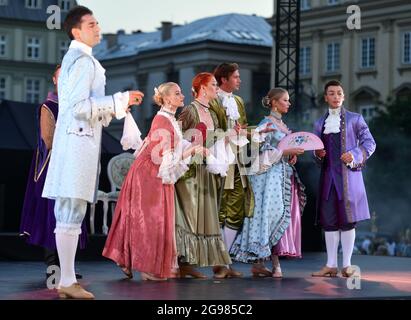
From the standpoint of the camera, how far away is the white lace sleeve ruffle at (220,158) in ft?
29.3

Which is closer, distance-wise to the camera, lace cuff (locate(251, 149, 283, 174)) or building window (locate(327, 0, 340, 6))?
lace cuff (locate(251, 149, 283, 174))

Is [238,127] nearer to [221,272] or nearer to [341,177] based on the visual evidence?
[341,177]

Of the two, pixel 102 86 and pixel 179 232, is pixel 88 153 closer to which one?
pixel 102 86

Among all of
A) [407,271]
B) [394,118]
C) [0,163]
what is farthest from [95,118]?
[394,118]

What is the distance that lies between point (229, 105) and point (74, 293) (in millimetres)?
3126

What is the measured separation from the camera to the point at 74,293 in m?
6.87

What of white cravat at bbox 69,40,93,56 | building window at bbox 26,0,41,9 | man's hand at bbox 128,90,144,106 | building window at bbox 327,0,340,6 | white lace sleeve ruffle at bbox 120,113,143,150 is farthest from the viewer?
building window at bbox 26,0,41,9

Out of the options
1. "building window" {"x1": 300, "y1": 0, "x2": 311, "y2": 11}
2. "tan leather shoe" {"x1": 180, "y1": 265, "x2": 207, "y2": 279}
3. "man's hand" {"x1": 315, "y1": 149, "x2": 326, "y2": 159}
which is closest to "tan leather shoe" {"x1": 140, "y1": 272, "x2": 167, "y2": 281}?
"tan leather shoe" {"x1": 180, "y1": 265, "x2": 207, "y2": 279}

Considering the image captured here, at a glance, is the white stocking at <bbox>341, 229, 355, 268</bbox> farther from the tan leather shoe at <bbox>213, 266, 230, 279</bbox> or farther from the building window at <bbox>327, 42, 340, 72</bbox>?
the building window at <bbox>327, 42, 340, 72</bbox>

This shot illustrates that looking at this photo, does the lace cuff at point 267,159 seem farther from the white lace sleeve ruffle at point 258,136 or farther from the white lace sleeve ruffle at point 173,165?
the white lace sleeve ruffle at point 173,165

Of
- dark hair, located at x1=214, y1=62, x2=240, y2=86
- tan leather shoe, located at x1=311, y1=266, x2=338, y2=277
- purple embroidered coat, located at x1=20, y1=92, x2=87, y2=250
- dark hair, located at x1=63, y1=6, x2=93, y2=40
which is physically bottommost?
tan leather shoe, located at x1=311, y1=266, x2=338, y2=277

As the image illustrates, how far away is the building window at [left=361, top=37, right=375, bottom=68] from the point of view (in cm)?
5109

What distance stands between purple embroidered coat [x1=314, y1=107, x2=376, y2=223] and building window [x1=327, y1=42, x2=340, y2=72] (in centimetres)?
4411

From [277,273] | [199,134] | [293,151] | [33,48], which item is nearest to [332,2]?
[33,48]
